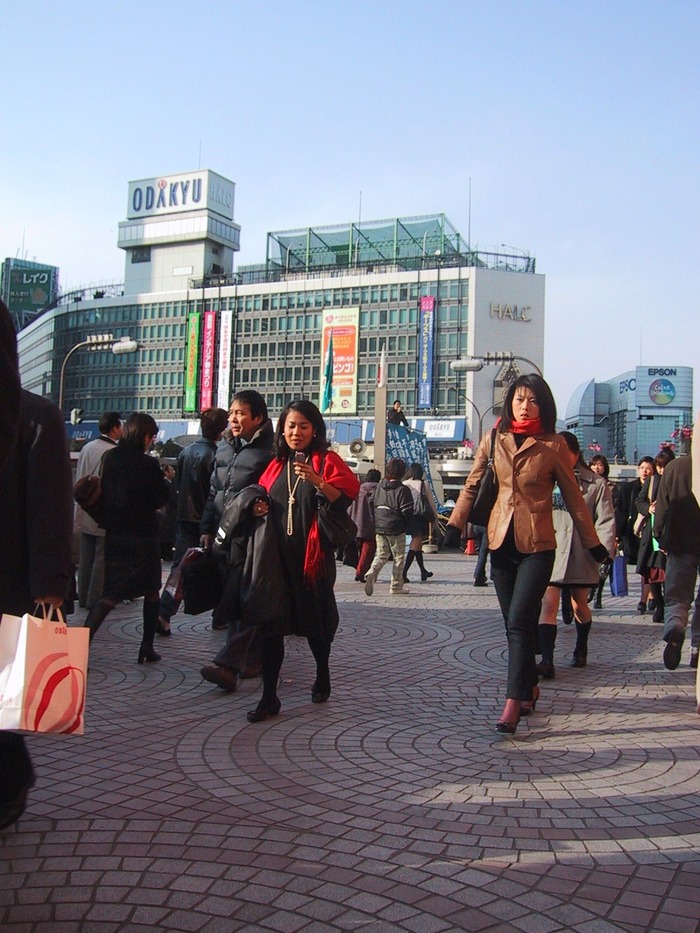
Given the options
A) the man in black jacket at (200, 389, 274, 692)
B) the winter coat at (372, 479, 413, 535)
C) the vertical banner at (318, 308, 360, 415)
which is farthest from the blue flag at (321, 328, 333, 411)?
the man in black jacket at (200, 389, 274, 692)

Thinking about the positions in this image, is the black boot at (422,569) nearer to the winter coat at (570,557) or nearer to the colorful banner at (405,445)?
the colorful banner at (405,445)

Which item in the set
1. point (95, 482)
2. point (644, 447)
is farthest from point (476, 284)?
point (95, 482)

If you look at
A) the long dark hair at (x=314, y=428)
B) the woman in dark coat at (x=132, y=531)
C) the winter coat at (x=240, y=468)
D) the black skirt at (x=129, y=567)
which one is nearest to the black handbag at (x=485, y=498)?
the long dark hair at (x=314, y=428)

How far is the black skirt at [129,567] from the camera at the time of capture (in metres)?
6.70

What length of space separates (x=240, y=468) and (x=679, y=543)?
3393mm

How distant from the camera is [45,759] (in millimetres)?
4473

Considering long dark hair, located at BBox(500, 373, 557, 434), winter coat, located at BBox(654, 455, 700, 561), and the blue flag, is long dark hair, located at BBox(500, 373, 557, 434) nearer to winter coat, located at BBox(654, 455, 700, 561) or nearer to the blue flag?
winter coat, located at BBox(654, 455, 700, 561)

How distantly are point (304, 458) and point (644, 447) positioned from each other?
518 ft

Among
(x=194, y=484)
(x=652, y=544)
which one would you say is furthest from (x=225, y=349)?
(x=194, y=484)

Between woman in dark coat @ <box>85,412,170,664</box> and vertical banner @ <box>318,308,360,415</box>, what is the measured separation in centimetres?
8621

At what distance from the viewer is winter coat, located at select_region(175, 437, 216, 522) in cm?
811

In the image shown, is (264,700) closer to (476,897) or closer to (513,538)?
(513,538)

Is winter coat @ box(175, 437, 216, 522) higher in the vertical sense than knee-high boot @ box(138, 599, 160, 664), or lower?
higher

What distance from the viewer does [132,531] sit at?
680 centimetres
